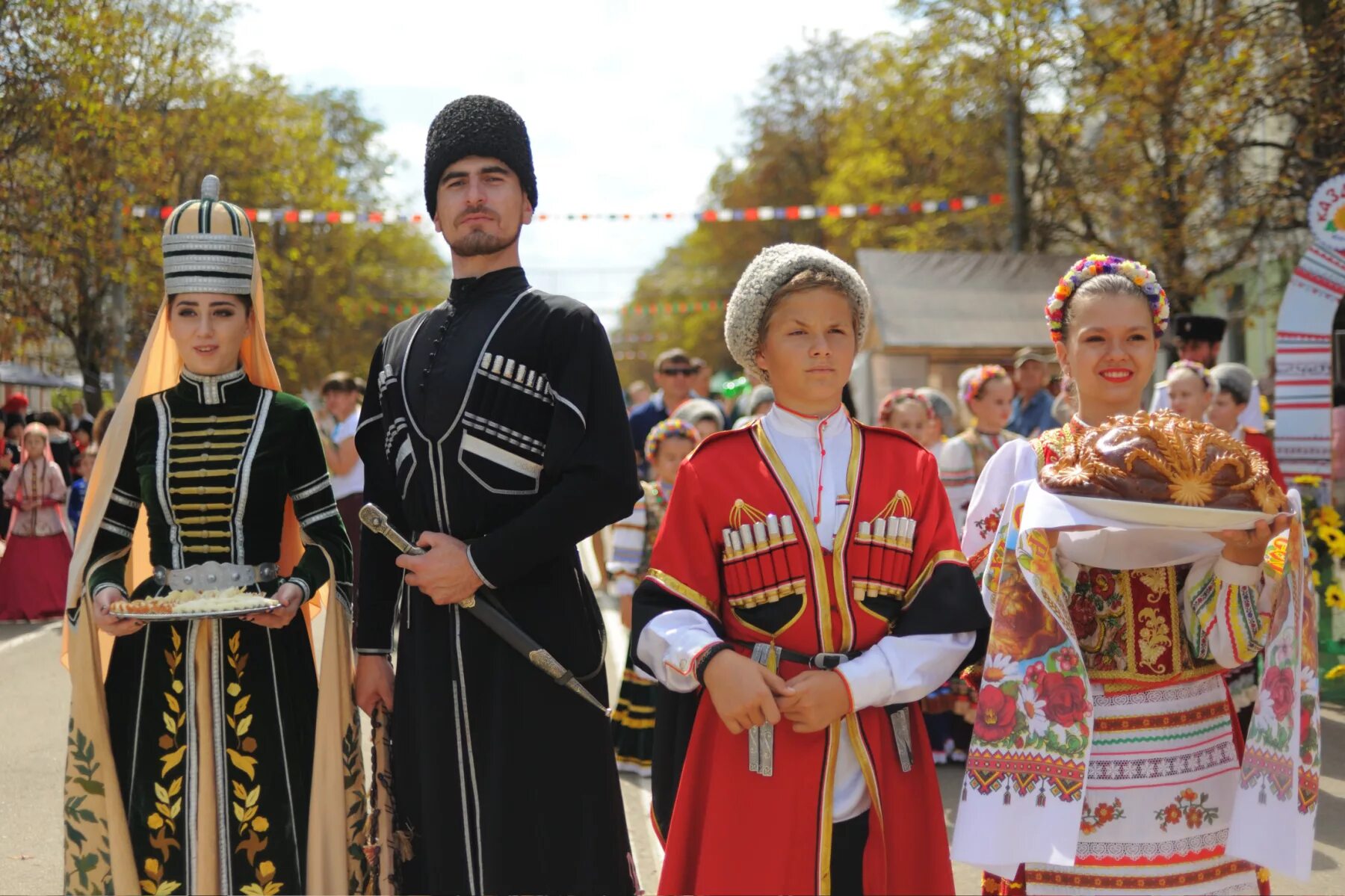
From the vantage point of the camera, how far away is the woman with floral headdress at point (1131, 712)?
2926mm

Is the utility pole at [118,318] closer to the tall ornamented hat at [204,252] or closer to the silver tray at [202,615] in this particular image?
the tall ornamented hat at [204,252]

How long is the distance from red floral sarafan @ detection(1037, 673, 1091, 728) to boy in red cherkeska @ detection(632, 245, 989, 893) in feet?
0.86

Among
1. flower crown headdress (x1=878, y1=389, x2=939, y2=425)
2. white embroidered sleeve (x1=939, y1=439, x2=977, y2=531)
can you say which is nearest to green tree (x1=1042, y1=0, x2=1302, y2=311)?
flower crown headdress (x1=878, y1=389, x2=939, y2=425)

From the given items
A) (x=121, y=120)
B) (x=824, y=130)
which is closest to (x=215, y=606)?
(x=121, y=120)

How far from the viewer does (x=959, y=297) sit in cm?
2288

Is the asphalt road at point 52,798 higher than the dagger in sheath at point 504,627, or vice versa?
the dagger in sheath at point 504,627

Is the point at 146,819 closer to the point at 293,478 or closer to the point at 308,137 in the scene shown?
the point at 293,478

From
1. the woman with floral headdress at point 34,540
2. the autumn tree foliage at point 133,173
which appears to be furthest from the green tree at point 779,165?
the woman with floral headdress at point 34,540

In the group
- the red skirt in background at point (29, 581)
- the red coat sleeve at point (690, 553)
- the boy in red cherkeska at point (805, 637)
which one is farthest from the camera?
the red skirt in background at point (29, 581)

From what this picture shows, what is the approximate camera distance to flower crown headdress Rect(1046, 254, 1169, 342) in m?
3.38

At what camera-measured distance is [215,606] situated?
328 centimetres

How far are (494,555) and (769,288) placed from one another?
33.2 inches

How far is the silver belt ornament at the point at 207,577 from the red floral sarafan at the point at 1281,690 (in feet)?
8.06

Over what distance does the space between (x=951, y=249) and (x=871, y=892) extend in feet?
87.7
